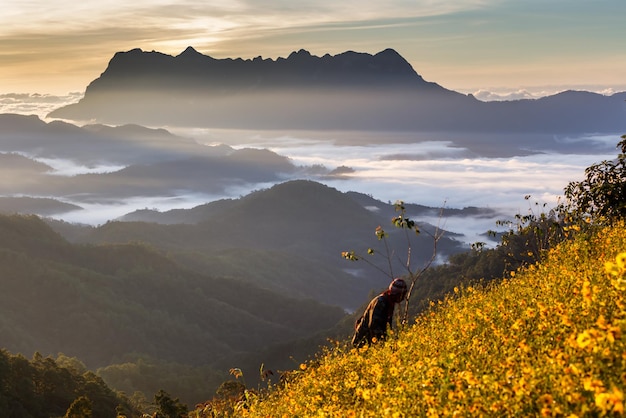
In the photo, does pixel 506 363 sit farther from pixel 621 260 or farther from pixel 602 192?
pixel 602 192

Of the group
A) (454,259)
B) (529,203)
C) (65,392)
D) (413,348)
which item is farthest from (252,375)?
(413,348)

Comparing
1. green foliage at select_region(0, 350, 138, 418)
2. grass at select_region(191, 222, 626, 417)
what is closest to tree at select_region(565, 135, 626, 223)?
grass at select_region(191, 222, 626, 417)

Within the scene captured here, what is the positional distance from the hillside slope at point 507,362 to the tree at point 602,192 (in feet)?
18.5

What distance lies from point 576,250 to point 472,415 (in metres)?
8.48

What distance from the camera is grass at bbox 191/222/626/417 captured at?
17.0ft

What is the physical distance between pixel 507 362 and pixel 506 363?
14 centimetres

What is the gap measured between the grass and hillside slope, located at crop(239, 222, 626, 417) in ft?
0.04

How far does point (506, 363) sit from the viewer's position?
20.5 feet

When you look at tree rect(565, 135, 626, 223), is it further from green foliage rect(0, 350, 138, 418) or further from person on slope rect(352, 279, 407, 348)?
green foliage rect(0, 350, 138, 418)

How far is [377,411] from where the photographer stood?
724 centimetres

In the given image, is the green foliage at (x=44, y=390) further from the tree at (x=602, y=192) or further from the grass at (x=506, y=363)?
the grass at (x=506, y=363)

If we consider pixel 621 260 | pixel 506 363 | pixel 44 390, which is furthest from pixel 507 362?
pixel 44 390

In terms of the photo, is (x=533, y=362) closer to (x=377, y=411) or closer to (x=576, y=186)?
(x=377, y=411)

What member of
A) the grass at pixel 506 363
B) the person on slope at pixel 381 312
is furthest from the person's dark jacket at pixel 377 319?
the grass at pixel 506 363
